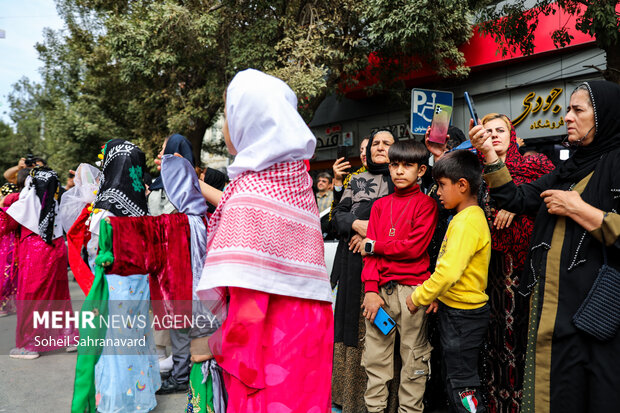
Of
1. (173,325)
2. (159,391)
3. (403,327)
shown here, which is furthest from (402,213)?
(159,391)

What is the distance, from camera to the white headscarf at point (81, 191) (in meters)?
4.26

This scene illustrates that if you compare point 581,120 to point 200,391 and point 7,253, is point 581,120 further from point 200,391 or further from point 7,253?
point 7,253

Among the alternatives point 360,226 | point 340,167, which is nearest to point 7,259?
point 340,167

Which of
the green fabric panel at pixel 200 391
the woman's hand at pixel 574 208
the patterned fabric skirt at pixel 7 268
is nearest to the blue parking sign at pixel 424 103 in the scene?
the woman's hand at pixel 574 208

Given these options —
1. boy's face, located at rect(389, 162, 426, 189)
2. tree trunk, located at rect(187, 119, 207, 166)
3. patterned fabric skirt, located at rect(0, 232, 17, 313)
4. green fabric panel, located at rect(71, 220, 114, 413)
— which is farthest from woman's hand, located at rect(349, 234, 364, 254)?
tree trunk, located at rect(187, 119, 207, 166)

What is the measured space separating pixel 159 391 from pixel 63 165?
13474mm

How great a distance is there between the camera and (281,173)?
1761 millimetres

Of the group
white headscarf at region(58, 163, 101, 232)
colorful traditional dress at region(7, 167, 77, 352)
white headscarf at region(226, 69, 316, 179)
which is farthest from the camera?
colorful traditional dress at region(7, 167, 77, 352)

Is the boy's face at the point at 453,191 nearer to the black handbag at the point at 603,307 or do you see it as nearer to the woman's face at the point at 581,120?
the woman's face at the point at 581,120

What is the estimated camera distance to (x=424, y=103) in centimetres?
576

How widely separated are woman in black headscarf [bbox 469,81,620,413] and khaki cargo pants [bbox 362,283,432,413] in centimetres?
80

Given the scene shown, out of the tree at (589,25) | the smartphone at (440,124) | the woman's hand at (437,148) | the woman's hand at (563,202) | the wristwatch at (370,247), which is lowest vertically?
the wristwatch at (370,247)

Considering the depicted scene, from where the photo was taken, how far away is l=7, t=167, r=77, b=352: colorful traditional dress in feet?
16.6

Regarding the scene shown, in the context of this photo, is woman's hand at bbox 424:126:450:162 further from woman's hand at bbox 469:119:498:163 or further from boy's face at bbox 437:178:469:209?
woman's hand at bbox 469:119:498:163
